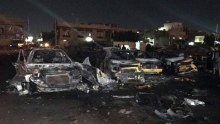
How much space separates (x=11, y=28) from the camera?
6338 cm

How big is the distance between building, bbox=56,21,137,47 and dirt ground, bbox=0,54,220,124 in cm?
4860

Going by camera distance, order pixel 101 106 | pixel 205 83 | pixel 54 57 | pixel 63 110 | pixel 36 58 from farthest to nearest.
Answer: pixel 205 83
pixel 54 57
pixel 36 58
pixel 101 106
pixel 63 110

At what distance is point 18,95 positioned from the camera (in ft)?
32.1

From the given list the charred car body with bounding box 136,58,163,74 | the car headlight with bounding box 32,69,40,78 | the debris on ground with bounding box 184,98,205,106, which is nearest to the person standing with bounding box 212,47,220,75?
the charred car body with bounding box 136,58,163,74

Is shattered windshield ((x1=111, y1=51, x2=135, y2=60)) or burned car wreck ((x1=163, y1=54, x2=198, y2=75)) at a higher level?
shattered windshield ((x1=111, y1=51, x2=135, y2=60))

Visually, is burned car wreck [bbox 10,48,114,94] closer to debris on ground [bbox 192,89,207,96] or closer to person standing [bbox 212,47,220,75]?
debris on ground [bbox 192,89,207,96]

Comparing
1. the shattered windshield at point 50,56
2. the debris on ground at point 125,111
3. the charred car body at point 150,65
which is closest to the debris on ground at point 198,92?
the charred car body at point 150,65

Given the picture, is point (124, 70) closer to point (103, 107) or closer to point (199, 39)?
point (103, 107)

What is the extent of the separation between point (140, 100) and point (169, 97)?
135cm

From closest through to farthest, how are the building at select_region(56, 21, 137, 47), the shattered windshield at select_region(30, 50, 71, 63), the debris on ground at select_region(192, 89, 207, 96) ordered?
the debris on ground at select_region(192, 89, 207, 96) < the shattered windshield at select_region(30, 50, 71, 63) < the building at select_region(56, 21, 137, 47)

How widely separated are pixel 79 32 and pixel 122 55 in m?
48.5

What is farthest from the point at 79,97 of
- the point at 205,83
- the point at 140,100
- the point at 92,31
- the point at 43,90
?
the point at 92,31

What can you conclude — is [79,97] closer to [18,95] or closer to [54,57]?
[18,95]

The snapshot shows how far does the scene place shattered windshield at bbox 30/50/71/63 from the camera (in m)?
11.6
